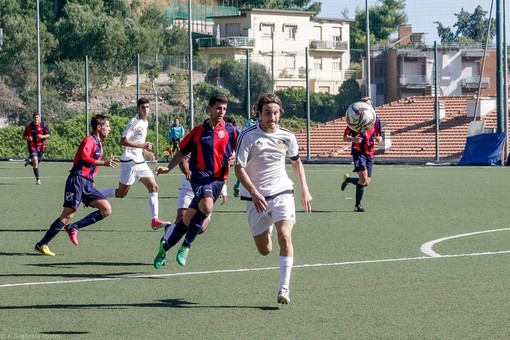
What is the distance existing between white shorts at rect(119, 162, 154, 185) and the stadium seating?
103ft

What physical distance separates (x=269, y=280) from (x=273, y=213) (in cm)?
130

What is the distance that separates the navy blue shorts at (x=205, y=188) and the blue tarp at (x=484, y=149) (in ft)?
90.7

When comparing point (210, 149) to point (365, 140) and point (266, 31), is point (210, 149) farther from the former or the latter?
point (266, 31)

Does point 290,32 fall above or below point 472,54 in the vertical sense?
above

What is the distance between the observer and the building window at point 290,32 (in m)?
87.0

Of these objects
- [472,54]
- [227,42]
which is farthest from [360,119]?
[227,42]

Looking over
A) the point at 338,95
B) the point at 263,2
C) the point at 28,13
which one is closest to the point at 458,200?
the point at 338,95

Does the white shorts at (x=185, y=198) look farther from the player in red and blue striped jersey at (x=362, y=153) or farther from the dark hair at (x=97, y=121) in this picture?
the player in red and blue striped jersey at (x=362, y=153)

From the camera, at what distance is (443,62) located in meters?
78.2

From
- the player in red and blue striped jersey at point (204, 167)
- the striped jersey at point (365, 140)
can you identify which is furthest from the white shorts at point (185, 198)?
the striped jersey at point (365, 140)

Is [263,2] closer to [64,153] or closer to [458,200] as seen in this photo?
[64,153]

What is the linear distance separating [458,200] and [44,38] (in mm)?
56450

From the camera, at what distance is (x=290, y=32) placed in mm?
87812

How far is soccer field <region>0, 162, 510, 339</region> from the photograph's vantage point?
8.13 metres
